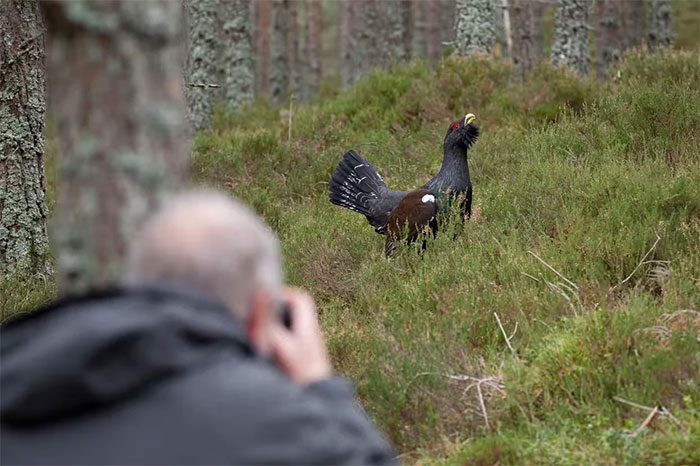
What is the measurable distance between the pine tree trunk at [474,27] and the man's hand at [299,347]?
1143 centimetres

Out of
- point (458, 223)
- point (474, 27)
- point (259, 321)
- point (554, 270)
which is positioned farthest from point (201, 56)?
point (259, 321)

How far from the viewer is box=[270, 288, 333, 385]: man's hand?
8.23ft

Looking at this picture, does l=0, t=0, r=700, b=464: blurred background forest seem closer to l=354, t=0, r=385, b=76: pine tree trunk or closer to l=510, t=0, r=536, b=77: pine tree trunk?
l=510, t=0, r=536, b=77: pine tree trunk

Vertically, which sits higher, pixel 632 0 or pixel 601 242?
pixel 632 0

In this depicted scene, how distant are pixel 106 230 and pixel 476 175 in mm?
7557

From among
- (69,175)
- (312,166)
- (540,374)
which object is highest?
(69,175)

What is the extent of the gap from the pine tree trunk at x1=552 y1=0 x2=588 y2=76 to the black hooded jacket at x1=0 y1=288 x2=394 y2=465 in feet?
39.0

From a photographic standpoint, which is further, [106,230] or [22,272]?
[22,272]

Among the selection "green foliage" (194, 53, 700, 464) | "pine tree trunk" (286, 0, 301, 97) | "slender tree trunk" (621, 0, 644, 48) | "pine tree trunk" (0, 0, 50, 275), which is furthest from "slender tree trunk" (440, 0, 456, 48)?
"pine tree trunk" (0, 0, 50, 275)

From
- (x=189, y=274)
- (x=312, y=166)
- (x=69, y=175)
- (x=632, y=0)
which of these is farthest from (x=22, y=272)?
(x=632, y=0)

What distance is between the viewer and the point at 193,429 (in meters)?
2.08

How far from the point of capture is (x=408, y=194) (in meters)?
8.80

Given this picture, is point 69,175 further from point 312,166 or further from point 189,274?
point 312,166

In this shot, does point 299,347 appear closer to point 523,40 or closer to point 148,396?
point 148,396
